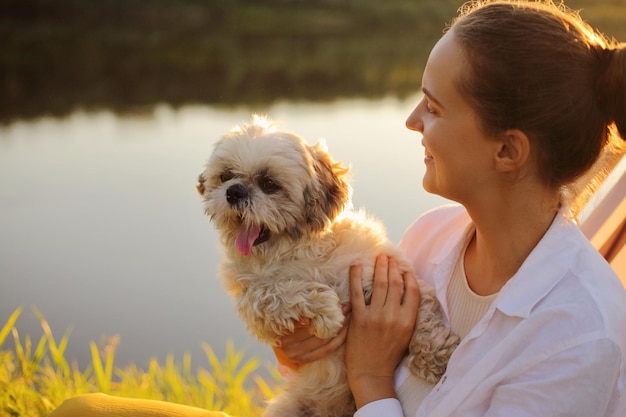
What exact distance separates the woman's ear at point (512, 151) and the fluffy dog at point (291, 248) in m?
0.51

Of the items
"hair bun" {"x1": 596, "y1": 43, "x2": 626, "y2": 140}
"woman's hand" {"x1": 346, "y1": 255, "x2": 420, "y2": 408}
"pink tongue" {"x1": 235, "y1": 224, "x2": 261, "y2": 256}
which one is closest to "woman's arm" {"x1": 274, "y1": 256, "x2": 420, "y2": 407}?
"woman's hand" {"x1": 346, "y1": 255, "x2": 420, "y2": 408}

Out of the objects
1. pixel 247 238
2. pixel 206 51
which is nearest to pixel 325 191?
pixel 247 238

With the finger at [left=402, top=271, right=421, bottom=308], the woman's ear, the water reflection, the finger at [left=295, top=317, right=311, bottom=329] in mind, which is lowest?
the water reflection

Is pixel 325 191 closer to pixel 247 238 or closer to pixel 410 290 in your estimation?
pixel 247 238

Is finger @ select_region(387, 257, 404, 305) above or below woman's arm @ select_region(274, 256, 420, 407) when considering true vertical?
above

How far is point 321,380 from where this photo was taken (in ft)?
7.65

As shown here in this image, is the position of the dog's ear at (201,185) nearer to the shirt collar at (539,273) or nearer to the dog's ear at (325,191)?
the dog's ear at (325,191)

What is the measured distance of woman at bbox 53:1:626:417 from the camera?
1794mm

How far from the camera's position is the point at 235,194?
2314 millimetres

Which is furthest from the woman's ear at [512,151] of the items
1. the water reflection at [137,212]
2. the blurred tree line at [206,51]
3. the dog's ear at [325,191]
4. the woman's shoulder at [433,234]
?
the blurred tree line at [206,51]

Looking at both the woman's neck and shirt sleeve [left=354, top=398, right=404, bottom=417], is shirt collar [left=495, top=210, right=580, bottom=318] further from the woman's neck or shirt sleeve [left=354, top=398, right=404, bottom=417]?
shirt sleeve [left=354, top=398, right=404, bottom=417]

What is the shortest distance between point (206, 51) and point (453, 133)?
40.6 ft

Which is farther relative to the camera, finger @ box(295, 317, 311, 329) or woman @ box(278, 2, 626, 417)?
finger @ box(295, 317, 311, 329)

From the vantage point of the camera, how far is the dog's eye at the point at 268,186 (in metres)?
2.39
